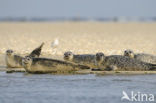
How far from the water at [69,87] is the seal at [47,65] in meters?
0.19

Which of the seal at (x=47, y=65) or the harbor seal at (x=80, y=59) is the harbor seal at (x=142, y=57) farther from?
the seal at (x=47, y=65)

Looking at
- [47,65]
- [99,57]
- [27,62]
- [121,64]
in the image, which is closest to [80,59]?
[99,57]

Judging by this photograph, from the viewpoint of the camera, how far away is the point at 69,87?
9484 millimetres

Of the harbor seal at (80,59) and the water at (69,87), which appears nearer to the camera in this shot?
A: the water at (69,87)

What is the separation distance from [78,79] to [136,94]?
68.7 inches

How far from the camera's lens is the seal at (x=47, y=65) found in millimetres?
10727

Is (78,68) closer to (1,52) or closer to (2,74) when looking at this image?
(2,74)

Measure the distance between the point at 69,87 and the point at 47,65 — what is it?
1416mm

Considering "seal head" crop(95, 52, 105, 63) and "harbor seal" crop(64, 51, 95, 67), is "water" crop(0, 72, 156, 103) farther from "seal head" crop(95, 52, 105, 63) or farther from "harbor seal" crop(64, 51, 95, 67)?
"harbor seal" crop(64, 51, 95, 67)

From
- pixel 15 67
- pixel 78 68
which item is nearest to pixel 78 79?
pixel 78 68

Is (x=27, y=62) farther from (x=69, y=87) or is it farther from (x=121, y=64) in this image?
(x=121, y=64)

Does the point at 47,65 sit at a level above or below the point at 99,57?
below

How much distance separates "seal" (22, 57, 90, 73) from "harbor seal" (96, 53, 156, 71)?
0.56 meters

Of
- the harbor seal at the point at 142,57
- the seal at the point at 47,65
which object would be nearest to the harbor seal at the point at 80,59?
the harbor seal at the point at 142,57
